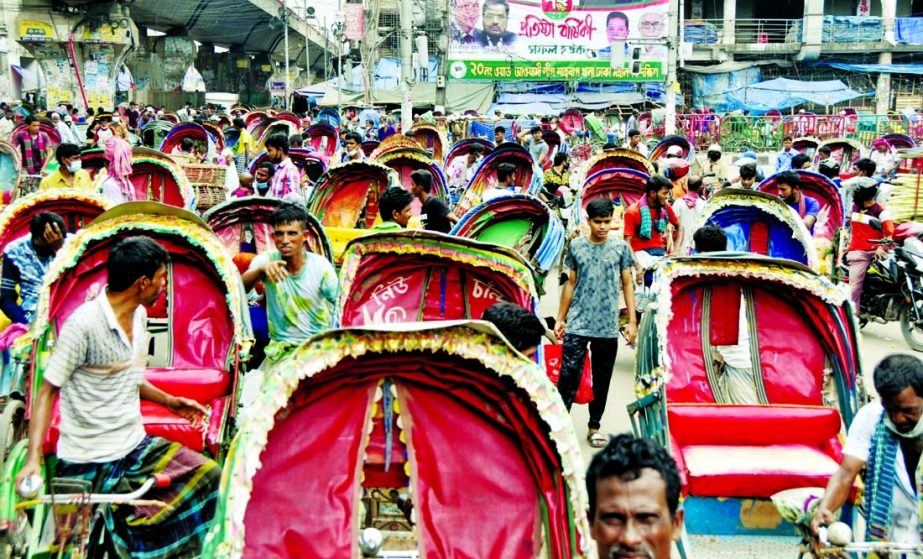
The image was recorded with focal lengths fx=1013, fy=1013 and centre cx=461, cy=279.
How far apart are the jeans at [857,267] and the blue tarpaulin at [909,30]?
3596 cm

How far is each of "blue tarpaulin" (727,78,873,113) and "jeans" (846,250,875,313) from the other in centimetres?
2763

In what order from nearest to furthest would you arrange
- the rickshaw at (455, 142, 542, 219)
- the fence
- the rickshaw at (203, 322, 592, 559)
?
the rickshaw at (203, 322, 592, 559), the rickshaw at (455, 142, 542, 219), the fence

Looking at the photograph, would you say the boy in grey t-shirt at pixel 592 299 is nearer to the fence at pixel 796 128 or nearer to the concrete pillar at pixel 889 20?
the fence at pixel 796 128

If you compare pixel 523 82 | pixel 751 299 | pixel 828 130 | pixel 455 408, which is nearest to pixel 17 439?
pixel 455 408

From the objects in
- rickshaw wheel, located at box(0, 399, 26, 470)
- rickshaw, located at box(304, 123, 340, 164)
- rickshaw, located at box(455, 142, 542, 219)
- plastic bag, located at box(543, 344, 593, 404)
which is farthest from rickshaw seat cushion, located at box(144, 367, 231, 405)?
rickshaw, located at box(304, 123, 340, 164)

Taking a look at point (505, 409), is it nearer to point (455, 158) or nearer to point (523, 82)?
point (455, 158)

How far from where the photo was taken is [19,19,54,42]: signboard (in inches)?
1457

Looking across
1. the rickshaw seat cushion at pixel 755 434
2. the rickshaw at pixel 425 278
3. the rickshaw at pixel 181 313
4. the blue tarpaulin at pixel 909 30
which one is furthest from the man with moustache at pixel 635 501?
the blue tarpaulin at pixel 909 30

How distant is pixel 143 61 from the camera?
5944 cm

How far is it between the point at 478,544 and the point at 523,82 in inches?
1465

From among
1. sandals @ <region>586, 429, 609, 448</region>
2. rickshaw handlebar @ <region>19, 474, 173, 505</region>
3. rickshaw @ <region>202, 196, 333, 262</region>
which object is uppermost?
rickshaw @ <region>202, 196, 333, 262</region>

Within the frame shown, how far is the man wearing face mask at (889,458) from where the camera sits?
360 centimetres

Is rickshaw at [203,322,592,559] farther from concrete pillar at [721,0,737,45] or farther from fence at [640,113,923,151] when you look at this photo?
concrete pillar at [721,0,737,45]

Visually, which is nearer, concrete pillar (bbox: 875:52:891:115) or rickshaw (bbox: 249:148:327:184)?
rickshaw (bbox: 249:148:327:184)
